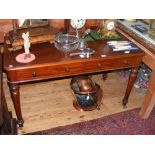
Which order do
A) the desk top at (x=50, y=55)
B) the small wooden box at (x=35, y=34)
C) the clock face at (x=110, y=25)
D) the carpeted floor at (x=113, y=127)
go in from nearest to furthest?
the desk top at (x=50, y=55) < the small wooden box at (x=35, y=34) < the carpeted floor at (x=113, y=127) < the clock face at (x=110, y=25)

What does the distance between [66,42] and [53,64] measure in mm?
367

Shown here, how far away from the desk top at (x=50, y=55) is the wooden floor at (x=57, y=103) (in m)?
0.72

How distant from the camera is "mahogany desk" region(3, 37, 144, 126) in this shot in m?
1.77

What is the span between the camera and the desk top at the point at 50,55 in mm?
1767

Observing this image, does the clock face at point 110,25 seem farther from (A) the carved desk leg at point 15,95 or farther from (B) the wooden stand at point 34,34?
(A) the carved desk leg at point 15,95

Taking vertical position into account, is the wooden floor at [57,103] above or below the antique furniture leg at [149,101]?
below

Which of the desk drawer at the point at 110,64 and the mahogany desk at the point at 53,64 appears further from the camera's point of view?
the desk drawer at the point at 110,64

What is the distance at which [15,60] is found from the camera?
1802mm

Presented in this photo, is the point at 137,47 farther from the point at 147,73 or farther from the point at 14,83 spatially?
the point at 14,83

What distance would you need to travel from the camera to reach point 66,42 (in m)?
2.08

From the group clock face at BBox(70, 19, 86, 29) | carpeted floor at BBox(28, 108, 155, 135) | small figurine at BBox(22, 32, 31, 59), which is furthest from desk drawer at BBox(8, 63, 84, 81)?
carpeted floor at BBox(28, 108, 155, 135)

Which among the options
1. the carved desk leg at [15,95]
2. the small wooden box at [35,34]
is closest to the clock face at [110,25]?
the small wooden box at [35,34]

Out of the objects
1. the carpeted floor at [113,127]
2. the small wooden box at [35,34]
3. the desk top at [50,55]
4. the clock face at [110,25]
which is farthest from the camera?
the clock face at [110,25]
